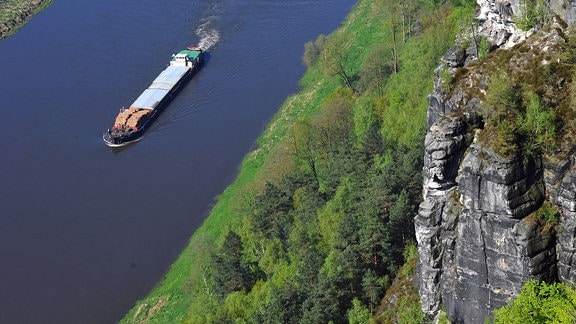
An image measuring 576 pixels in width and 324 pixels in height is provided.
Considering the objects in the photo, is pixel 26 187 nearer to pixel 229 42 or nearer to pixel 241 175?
pixel 241 175

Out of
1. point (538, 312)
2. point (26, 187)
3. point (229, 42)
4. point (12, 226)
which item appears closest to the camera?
point (538, 312)

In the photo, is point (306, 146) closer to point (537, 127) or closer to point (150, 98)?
point (150, 98)

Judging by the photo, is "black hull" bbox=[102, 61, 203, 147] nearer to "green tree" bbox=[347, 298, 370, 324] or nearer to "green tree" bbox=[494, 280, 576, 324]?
"green tree" bbox=[347, 298, 370, 324]

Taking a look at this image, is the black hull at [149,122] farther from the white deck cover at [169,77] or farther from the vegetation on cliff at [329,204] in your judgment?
the vegetation on cliff at [329,204]

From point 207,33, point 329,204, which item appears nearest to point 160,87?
point 207,33

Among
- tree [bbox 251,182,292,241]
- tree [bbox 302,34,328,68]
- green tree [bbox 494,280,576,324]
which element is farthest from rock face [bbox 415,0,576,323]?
tree [bbox 302,34,328,68]

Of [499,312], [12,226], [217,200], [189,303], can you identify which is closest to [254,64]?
[217,200]
